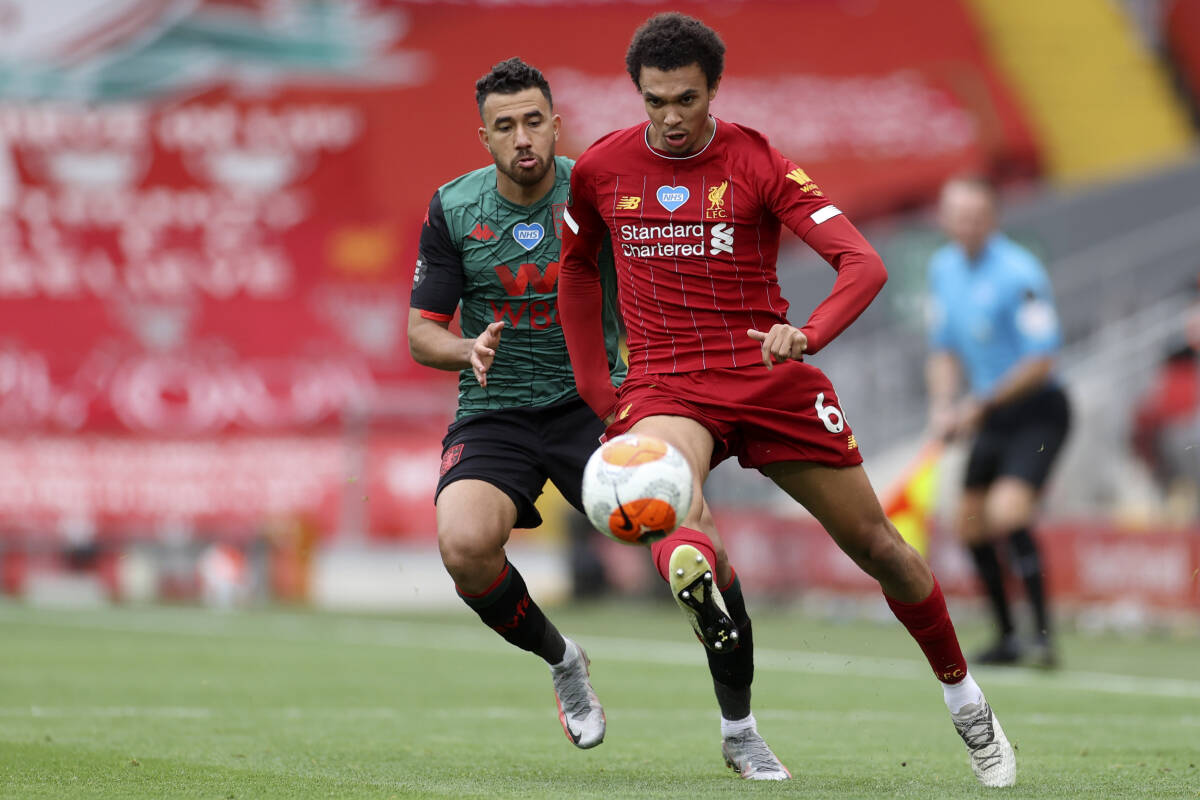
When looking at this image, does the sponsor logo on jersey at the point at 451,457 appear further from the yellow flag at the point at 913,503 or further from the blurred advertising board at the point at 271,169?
the blurred advertising board at the point at 271,169

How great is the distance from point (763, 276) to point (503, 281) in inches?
43.5

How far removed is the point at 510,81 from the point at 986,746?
2.55m

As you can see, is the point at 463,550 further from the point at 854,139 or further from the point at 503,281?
the point at 854,139

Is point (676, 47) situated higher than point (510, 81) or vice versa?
point (676, 47)

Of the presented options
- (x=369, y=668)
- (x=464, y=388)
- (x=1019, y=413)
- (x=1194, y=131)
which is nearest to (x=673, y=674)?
(x=369, y=668)

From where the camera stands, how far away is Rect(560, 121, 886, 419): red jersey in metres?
5.53

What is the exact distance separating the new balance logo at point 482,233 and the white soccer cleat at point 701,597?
5.42 ft

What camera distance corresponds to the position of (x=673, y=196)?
5574mm

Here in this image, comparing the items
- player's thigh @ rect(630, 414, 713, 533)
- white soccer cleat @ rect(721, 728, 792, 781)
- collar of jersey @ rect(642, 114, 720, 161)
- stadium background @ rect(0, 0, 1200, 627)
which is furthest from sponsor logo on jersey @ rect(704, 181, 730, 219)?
stadium background @ rect(0, 0, 1200, 627)

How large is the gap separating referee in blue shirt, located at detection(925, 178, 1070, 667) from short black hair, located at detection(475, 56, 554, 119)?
4527 mm

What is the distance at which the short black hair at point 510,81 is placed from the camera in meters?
6.20

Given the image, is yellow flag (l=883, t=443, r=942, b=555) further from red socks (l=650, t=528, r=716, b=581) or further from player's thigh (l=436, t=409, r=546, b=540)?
red socks (l=650, t=528, r=716, b=581)

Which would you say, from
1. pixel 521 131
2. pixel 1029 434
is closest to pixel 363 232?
pixel 1029 434

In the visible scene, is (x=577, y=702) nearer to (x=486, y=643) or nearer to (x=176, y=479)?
(x=486, y=643)
